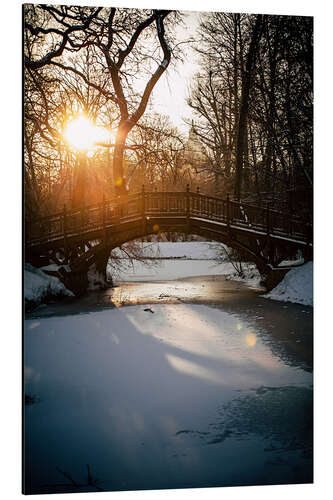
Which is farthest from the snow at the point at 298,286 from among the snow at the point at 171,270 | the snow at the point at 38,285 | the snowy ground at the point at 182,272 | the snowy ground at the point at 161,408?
the snow at the point at 38,285

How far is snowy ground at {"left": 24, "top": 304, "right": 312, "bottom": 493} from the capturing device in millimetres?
3174

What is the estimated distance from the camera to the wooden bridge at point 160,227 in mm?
4602

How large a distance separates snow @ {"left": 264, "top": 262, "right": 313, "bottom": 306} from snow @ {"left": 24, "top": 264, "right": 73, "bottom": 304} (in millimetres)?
2578

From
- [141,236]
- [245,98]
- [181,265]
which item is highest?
[245,98]

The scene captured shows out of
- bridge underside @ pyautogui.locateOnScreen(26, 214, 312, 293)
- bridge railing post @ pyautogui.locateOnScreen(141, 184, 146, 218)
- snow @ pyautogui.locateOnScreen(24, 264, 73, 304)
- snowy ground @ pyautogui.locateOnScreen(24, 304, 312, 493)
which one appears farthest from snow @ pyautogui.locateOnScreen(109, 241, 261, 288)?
snowy ground @ pyautogui.locateOnScreen(24, 304, 312, 493)

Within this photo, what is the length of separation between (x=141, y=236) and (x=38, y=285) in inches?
87.1

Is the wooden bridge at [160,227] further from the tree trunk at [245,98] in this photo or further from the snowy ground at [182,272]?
the tree trunk at [245,98]

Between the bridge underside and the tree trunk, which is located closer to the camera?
the tree trunk

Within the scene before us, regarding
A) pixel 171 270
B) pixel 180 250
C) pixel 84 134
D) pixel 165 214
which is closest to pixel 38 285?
pixel 84 134

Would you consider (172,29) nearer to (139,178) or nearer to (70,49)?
(70,49)

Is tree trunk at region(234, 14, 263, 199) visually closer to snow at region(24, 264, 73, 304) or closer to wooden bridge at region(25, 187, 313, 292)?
wooden bridge at region(25, 187, 313, 292)

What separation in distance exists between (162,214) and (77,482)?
11.5 ft

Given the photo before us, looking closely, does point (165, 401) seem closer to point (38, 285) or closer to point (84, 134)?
point (38, 285)

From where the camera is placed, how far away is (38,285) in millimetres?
4238
